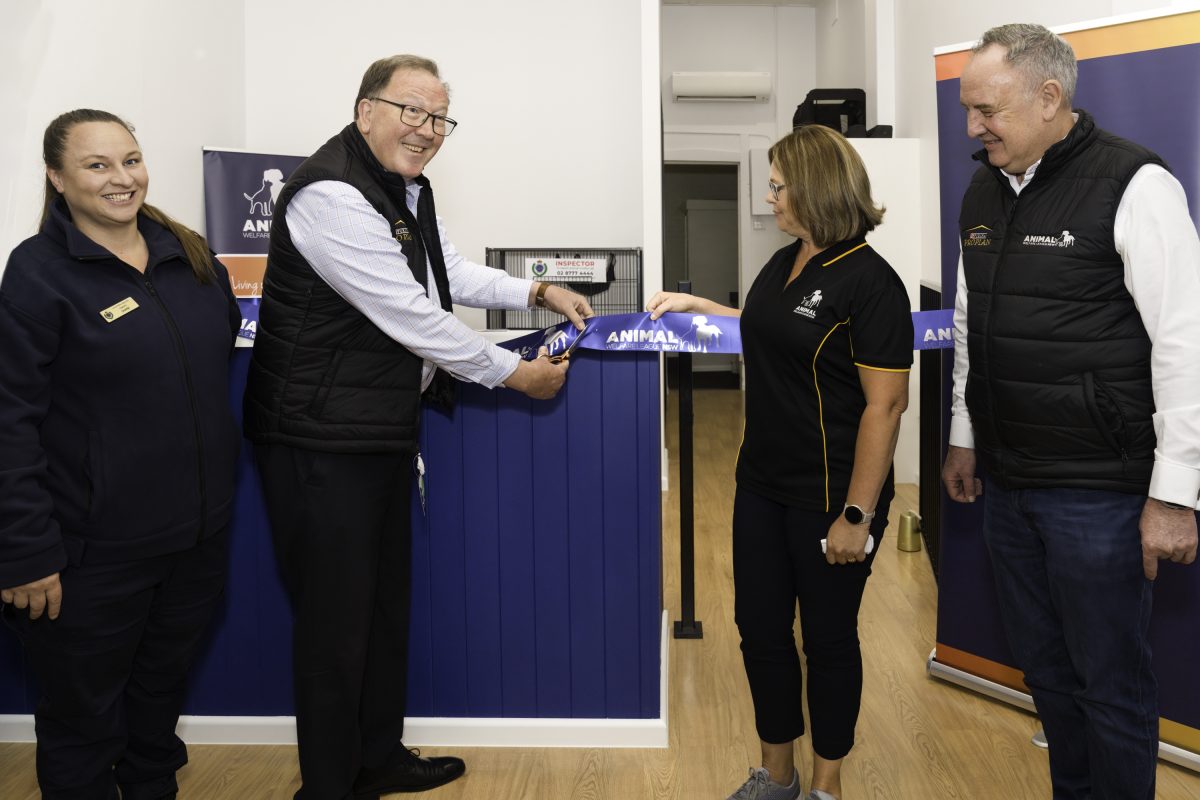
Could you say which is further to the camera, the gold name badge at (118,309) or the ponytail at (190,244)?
the ponytail at (190,244)

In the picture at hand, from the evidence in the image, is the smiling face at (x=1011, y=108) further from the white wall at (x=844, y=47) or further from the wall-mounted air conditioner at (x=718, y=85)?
the wall-mounted air conditioner at (x=718, y=85)

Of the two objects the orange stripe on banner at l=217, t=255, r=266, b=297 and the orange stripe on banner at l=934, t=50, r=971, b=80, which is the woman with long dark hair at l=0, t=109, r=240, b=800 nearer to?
the orange stripe on banner at l=934, t=50, r=971, b=80

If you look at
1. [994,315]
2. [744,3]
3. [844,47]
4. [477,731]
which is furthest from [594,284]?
[744,3]

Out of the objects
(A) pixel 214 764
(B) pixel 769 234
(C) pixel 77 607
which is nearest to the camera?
(C) pixel 77 607

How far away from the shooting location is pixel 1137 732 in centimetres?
199

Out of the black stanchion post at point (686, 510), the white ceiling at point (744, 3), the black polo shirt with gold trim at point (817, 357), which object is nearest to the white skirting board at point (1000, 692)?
the black stanchion post at point (686, 510)

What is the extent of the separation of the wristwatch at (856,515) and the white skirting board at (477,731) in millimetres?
1014

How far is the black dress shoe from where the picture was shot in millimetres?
2547

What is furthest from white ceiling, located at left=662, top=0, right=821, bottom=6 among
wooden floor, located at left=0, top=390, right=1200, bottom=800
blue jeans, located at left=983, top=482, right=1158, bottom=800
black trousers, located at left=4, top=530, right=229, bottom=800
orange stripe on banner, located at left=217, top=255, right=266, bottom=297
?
black trousers, located at left=4, top=530, right=229, bottom=800

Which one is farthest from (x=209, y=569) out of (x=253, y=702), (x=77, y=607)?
(x=253, y=702)

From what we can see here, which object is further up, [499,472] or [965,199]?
[965,199]

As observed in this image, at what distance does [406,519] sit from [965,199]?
4.89ft

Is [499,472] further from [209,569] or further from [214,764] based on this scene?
[214,764]

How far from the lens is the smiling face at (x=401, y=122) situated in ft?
7.16
